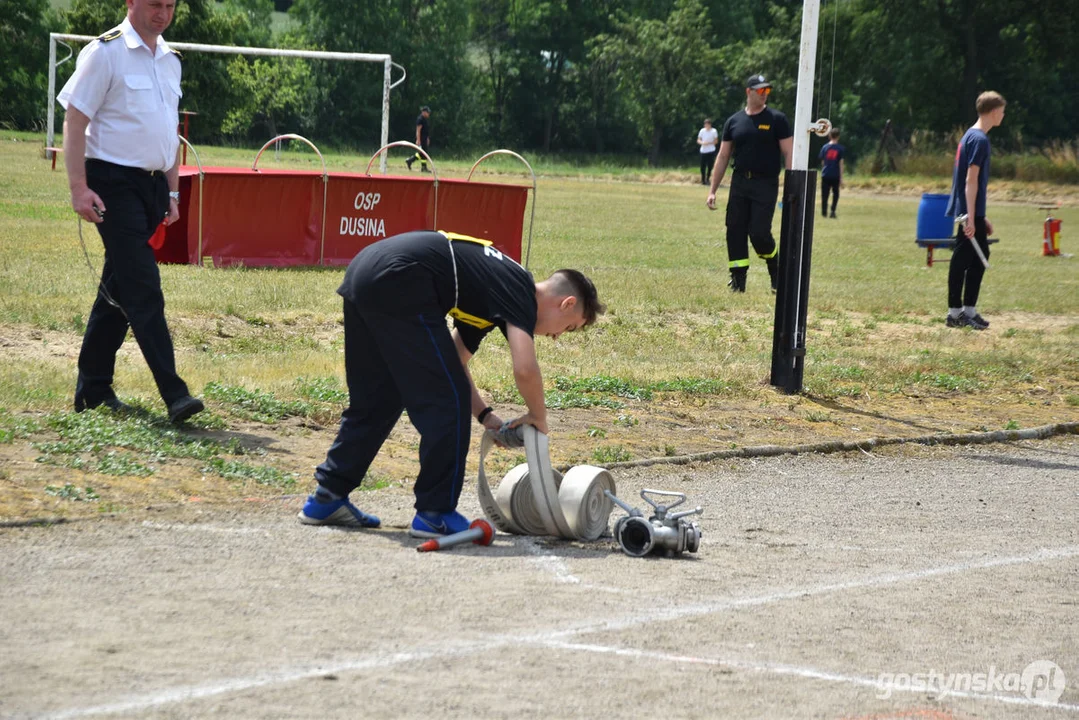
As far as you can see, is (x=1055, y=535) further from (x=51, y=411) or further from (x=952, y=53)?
(x=952, y=53)

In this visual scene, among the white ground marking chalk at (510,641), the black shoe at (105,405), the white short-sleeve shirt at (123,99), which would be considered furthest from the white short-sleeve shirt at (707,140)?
the white ground marking chalk at (510,641)

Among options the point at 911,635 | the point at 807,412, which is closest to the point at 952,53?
the point at 807,412

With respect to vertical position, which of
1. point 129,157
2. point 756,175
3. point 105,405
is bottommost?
point 105,405

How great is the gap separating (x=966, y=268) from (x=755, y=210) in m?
2.27

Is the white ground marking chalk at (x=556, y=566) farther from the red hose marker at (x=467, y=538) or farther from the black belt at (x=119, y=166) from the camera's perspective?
the black belt at (x=119, y=166)

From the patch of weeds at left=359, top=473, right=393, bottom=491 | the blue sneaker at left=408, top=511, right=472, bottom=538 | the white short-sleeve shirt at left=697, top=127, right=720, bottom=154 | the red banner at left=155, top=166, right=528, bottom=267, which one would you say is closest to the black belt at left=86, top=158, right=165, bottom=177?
the patch of weeds at left=359, top=473, right=393, bottom=491

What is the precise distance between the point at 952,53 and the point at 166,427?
69176 millimetres

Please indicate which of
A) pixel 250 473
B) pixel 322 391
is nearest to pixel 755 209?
pixel 322 391

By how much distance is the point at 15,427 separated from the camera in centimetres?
705

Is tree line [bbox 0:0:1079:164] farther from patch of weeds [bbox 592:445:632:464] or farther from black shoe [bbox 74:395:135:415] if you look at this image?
patch of weeds [bbox 592:445:632:464]

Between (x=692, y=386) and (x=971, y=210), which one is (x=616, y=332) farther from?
(x=971, y=210)

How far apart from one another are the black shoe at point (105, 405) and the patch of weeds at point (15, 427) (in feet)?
1.28

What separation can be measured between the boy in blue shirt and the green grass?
0.39m

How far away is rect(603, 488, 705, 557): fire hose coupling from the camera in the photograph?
5.75m
